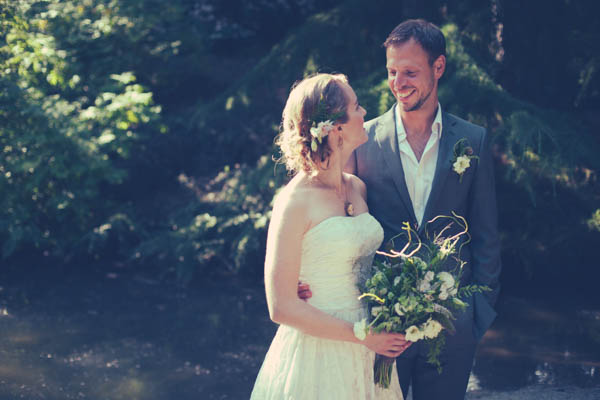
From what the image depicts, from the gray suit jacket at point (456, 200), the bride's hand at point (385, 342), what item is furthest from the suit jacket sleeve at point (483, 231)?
the bride's hand at point (385, 342)

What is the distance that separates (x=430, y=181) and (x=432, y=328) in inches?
31.9

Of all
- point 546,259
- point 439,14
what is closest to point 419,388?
point 546,259

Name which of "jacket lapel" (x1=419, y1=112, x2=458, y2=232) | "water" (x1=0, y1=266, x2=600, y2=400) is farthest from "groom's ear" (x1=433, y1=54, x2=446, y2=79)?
"water" (x1=0, y1=266, x2=600, y2=400)

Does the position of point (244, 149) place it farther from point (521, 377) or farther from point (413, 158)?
point (413, 158)

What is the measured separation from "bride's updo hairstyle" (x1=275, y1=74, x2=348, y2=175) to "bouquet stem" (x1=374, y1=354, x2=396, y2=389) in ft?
2.75

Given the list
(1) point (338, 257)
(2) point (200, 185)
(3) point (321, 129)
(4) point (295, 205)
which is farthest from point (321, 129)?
(2) point (200, 185)

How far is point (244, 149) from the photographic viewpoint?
8414mm

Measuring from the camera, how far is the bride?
254 cm

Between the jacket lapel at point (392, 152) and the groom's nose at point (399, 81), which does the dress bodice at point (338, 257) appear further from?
the groom's nose at point (399, 81)

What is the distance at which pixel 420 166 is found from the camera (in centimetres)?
310

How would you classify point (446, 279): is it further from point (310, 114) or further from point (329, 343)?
point (310, 114)

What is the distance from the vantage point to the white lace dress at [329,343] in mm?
2674

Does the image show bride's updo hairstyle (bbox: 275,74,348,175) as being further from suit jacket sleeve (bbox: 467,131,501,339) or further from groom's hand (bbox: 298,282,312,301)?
suit jacket sleeve (bbox: 467,131,501,339)

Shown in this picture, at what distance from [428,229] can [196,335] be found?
10.7ft
